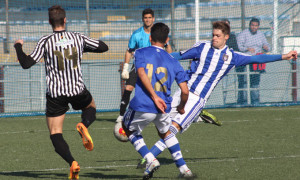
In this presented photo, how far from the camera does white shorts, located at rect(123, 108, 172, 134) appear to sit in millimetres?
5180

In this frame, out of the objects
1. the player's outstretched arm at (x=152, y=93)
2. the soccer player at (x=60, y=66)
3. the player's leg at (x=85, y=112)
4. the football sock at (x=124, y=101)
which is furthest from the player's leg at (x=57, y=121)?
the football sock at (x=124, y=101)

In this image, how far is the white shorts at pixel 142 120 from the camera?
17.0 feet

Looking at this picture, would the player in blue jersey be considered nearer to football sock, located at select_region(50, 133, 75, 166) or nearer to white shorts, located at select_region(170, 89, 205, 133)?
white shorts, located at select_region(170, 89, 205, 133)

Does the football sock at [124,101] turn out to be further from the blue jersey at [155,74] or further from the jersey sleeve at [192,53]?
the blue jersey at [155,74]

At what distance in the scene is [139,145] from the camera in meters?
5.30

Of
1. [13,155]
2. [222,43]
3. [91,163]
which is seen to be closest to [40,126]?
[13,155]

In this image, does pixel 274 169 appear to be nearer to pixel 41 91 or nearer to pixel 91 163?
pixel 91 163

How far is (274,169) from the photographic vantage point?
5.90 metres

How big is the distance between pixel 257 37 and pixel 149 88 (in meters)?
10.5

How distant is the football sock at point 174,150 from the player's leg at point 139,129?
235 millimetres

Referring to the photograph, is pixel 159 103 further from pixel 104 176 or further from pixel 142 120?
pixel 104 176

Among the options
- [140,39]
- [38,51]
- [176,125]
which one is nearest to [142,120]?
[176,125]

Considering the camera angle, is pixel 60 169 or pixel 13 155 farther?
pixel 13 155

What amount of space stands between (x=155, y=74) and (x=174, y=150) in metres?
0.77
